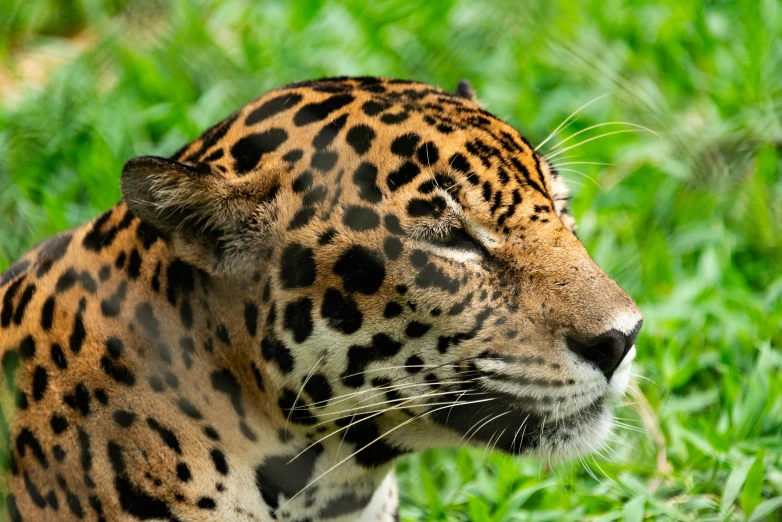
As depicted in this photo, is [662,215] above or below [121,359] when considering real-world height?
below

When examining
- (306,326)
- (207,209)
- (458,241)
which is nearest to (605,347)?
(458,241)

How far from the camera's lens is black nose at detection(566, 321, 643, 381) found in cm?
281

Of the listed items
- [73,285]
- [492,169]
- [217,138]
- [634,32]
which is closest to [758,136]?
[634,32]

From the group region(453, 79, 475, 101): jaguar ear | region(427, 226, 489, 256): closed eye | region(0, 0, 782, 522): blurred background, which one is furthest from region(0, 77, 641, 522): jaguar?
region(0, 0, 782, 522): blurred background

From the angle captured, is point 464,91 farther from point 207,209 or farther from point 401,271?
point 207,209

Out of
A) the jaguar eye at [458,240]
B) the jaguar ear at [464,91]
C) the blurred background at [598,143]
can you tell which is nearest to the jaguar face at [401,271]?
the jaguar eye at [458,240]

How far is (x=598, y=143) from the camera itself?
5770 mm

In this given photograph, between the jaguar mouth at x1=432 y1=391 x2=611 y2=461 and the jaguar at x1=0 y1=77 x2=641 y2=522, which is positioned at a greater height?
the jaguar at x1=0 y1=77 x2=641 y2=522

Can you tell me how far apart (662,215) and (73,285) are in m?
3.40

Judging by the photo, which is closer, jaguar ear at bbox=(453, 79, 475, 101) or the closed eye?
the closed eye

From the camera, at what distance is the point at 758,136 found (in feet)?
18.4

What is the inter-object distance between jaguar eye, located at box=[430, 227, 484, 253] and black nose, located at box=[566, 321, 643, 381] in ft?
1.20

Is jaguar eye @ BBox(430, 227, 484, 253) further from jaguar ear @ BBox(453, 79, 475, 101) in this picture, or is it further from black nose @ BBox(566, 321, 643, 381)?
jaguar ear @ BBox(453, 79, 475, 101)

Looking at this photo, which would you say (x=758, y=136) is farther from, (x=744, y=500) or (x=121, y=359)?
(x=121, y=359)
